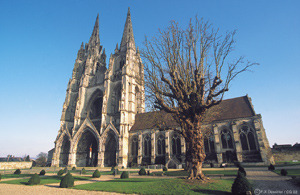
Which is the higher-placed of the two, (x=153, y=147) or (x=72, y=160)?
(x=153, y=147)

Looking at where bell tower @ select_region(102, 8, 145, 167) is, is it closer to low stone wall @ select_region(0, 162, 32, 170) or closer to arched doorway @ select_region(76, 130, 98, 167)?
arched doorway @ select_region(76, 130, 98, 167)

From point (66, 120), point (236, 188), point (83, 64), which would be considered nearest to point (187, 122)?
point (236, 188)

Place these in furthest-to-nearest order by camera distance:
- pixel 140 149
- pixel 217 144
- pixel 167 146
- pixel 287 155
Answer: pixel 140 149 < pixel 287 155 < pixel 167 146 < pixel 217 144

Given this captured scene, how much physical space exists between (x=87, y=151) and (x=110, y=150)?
282 inches

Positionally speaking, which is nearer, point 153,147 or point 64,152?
point 153,147

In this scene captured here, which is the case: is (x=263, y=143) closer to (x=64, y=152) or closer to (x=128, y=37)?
(x=128, y=37)

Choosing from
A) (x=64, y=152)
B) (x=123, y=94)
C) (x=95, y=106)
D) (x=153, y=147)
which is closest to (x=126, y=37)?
(x=123, y=94)

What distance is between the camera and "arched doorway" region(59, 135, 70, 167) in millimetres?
37047

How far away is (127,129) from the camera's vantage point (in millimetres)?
33969

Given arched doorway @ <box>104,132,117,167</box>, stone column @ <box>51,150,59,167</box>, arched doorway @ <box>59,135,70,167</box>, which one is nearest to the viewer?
arched doorway @ <box>104,132,117,167</box>

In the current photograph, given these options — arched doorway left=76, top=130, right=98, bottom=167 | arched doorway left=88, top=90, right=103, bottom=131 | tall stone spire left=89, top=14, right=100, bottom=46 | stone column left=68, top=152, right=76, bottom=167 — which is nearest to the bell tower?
arched doorway left=88, top=90, right=103, bottom=131

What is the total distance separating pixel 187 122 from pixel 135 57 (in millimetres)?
34662

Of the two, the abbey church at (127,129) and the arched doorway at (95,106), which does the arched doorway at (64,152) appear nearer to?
the abbey church at (127,129)

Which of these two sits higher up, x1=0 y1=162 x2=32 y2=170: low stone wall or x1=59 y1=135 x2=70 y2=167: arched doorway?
x1=59 y1=135 x2=70 y2=167: arched doorway
